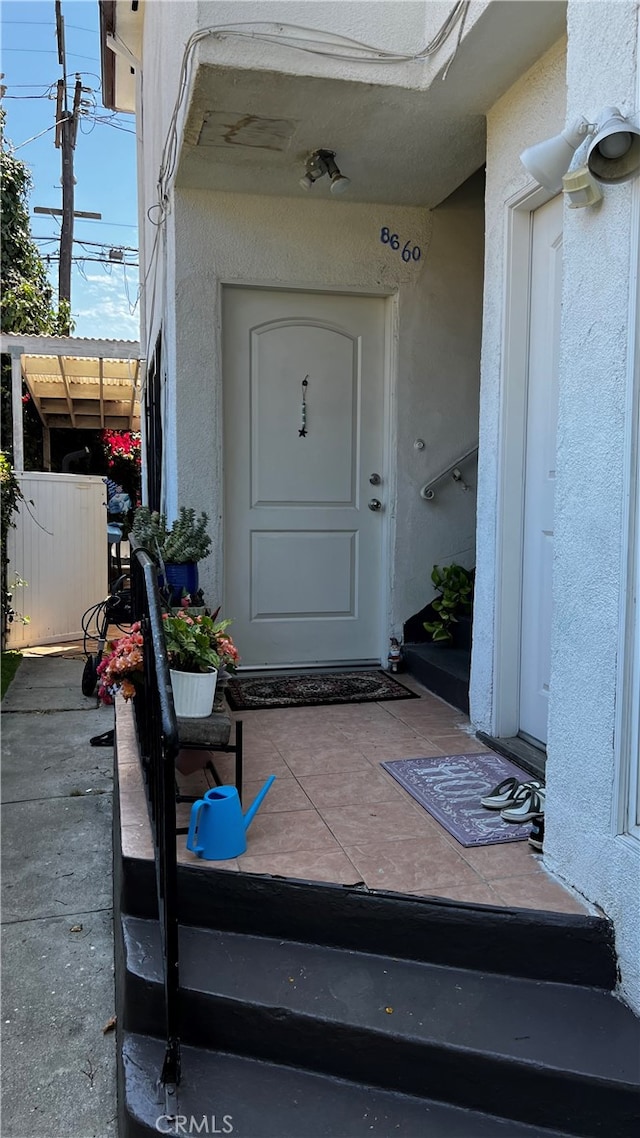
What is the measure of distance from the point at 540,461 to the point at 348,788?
150 centimetres

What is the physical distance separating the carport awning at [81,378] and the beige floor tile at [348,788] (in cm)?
716

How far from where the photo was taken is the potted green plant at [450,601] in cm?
446

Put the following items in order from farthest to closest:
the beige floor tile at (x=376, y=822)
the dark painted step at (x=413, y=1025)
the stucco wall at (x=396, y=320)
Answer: the stucco wall at (x=396, y=320) → the beige floor tile at (x=376, y=822) → the dark painted step at (x=413, y=1025)

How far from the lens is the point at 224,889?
→ 2160 mm

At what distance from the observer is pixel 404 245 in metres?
4.44

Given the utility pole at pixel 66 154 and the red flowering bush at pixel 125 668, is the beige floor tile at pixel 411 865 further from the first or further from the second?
the utility pole at pixel 66 154

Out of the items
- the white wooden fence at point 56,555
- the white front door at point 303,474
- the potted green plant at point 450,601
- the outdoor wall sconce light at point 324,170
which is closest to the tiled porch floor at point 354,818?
the potted green plant at point 450,601

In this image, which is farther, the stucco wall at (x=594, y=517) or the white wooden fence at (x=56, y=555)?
the white wooden fence at (x=56, y=555)

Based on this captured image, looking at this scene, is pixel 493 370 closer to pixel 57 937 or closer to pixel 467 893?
pixel 467 893

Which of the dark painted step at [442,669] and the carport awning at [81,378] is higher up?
the carport awning at [81,378]

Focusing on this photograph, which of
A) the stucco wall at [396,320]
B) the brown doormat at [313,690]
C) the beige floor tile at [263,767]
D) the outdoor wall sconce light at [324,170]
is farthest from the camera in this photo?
the stucco wall at [396,320]

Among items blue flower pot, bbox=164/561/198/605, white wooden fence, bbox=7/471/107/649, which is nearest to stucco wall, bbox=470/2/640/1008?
blue flower pot, bbox=164/561/198/605

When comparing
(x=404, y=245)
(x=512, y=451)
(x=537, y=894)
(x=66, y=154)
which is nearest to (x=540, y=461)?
(x=512, y=451)

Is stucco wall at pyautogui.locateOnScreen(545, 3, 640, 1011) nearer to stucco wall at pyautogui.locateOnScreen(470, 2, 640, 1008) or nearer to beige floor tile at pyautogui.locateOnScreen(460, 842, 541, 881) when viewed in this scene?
stucco wall at pyautogui.locateOnScreen(470, 2, 640, 1008)
